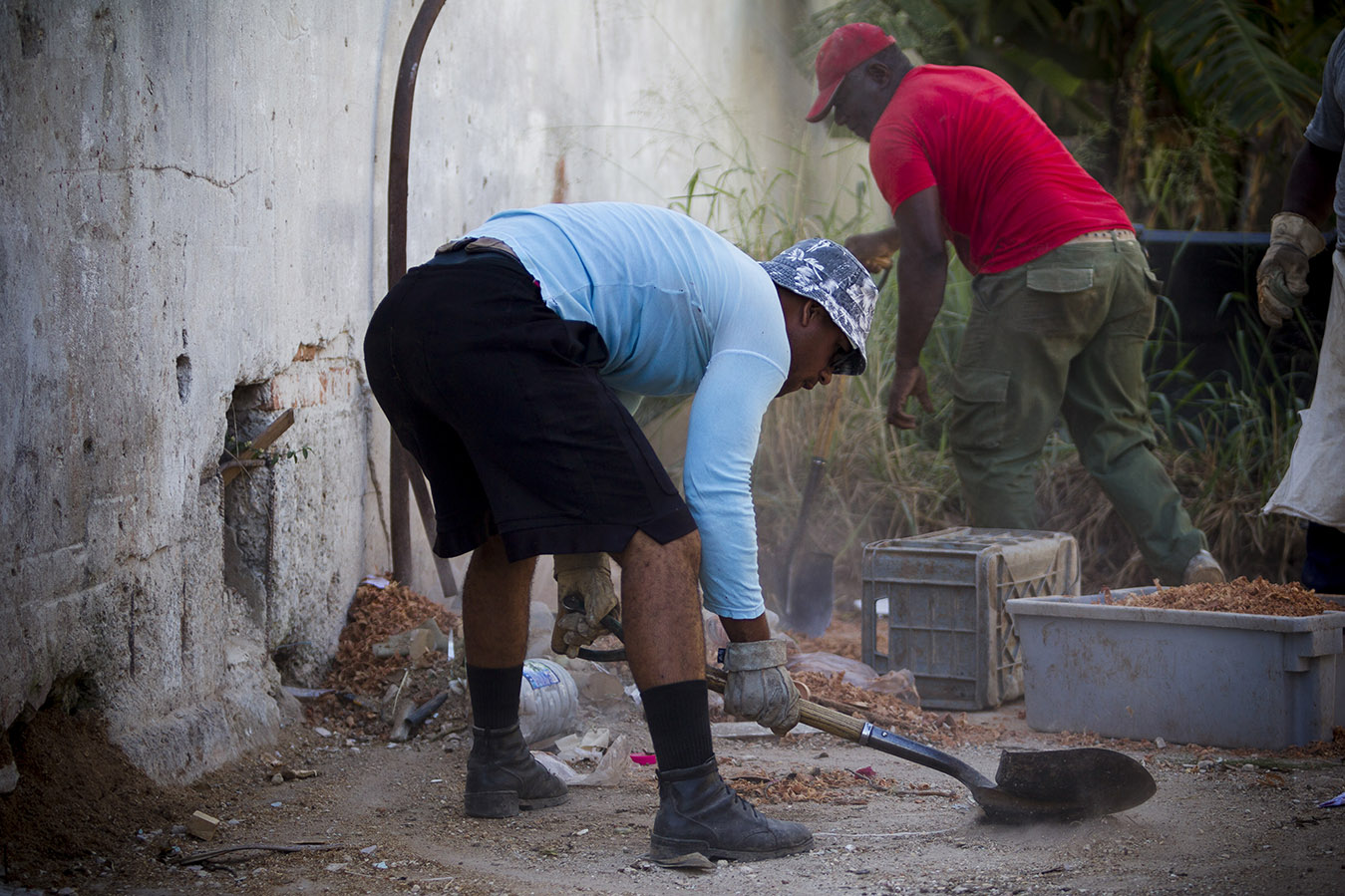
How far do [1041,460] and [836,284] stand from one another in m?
3.04

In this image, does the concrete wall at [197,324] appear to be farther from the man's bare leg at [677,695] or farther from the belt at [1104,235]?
the belt at [1104,235]

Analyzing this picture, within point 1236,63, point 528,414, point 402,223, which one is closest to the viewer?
point 528,414

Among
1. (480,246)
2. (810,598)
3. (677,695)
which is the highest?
(480,246)

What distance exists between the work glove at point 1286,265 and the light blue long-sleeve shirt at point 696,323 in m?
1.93

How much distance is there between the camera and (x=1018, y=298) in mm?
3889

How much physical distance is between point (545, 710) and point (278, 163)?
146 centimetres

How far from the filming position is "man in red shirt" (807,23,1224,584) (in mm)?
3840

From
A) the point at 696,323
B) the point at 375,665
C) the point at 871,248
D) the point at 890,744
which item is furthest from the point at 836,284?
the point at 871,248

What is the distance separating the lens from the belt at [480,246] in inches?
87.9

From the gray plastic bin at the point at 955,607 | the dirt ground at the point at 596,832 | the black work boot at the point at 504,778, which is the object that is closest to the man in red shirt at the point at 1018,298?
the gray plastic bin at the point at 955,607

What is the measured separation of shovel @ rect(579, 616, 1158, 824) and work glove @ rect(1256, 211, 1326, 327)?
175 cm

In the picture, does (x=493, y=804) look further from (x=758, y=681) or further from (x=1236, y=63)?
(x=1236, y=63)

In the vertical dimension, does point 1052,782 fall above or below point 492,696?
below

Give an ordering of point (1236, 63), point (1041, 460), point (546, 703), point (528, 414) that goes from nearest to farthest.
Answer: point (528, 414) < point (546, 703) < point (1041, 460) < point (1236, 63)
